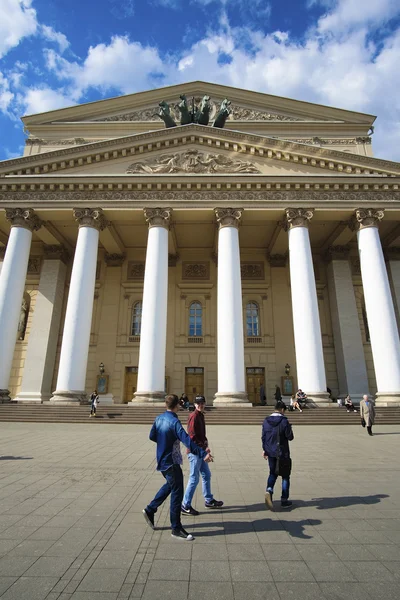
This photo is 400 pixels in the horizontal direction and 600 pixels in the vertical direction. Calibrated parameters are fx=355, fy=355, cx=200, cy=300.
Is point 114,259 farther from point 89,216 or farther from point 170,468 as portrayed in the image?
point 170,468

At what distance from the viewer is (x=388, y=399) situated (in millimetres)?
17672

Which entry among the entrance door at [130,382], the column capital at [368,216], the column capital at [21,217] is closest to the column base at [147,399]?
the entrance door at [130,382]

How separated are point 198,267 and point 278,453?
23379 mm

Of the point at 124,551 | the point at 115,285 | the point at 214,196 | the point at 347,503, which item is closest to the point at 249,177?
the point at 214,196

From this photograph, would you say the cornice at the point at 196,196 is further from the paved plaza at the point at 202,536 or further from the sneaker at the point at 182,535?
the sneaker at the point at 182,535

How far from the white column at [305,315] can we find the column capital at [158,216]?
23.5 feet

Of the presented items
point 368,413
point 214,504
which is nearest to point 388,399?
point 368,413

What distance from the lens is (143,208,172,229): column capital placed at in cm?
2100

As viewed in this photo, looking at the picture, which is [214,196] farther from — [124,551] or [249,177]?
[124,551]

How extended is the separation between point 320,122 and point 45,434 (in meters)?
32.7

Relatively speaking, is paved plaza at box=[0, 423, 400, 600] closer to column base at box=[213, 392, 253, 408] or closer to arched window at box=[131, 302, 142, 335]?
column base at box=[213, 392, 253, 408]

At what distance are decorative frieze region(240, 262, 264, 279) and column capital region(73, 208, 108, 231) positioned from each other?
461 inches

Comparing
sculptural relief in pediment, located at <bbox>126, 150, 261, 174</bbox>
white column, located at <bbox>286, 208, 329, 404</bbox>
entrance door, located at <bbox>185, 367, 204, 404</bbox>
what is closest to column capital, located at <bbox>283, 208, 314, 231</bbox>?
white column, located at <bbox>286, 208, 329, 404</bbox>

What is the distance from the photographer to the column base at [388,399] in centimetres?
1742
